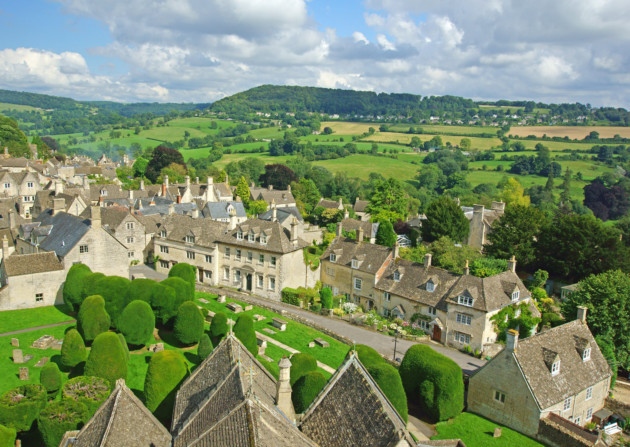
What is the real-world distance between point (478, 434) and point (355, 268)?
→ 25.4 metres

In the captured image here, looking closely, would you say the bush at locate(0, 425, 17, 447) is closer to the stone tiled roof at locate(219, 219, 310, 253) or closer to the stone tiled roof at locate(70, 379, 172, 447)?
the stone tiled roof at locate(70, 379, 172, 447)

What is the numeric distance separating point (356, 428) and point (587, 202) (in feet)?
398

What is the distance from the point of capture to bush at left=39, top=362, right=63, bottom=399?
30.2 meters

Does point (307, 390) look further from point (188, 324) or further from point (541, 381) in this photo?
point (541, 381)

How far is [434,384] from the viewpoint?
34.5 meters

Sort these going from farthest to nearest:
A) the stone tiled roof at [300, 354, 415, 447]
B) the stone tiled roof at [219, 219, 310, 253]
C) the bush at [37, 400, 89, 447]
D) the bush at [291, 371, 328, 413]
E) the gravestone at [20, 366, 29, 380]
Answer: the stone tiled roof at [219, 219, 310, 253]
the gravestone at [20, 366, 29, 380]
the bush at [291, 371, 328, 413]
the bush at [37, 400, 89, 447]
the stone tiled roof at [300, 354, 415, 447]

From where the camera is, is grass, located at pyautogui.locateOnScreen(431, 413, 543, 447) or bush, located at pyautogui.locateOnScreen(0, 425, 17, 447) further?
grass, located at pyautogui.locateOnScreen(431, 413, 543, 447)

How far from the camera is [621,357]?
43.3 metres

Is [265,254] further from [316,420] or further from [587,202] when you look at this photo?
[587,202]

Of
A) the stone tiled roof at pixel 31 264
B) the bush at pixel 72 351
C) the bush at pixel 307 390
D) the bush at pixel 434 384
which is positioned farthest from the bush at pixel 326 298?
the bush at pixel 72 351

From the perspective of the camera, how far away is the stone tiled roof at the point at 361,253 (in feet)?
183

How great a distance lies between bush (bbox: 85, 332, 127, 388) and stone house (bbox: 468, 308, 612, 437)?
23.5 metres

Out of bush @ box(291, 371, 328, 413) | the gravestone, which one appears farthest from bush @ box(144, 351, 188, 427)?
the gravestone

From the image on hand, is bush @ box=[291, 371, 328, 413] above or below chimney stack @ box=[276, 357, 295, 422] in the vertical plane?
below
